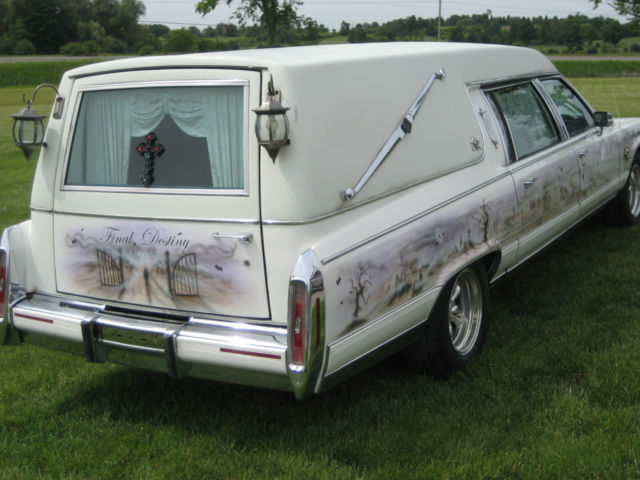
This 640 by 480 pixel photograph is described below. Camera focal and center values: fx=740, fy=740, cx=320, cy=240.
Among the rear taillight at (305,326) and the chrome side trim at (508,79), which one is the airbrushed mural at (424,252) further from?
the chrome side trim at (508,79)

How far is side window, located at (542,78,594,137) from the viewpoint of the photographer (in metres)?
5.67

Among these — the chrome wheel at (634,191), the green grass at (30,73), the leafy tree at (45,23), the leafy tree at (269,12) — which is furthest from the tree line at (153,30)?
the chrome wheel at (634,191)

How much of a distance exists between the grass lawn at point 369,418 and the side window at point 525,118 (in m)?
1.16

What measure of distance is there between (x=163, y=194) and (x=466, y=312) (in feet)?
6.28

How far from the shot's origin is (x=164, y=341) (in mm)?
3334

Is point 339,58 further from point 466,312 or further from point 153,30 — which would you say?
point 153,30

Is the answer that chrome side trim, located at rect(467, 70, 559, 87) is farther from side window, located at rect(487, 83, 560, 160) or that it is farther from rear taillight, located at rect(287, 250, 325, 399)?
rear taillight, located at rect(287, 250, 325, 399)

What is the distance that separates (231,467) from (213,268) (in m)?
0.89

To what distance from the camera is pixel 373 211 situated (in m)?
3.55

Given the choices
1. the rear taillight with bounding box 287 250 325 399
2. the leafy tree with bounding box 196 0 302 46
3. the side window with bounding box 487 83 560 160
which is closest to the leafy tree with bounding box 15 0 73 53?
the leafy tree with bounding box 196 0 302 46

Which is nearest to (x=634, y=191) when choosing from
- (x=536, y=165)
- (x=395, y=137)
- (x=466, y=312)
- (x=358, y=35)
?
(x=536, y=165)

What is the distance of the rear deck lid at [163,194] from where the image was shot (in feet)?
10.9

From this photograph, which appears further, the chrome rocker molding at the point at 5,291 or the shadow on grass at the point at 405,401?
the chrome rocker molding at the point at 5,291

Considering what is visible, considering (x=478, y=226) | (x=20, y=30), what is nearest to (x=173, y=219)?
(x=478, y=226)
